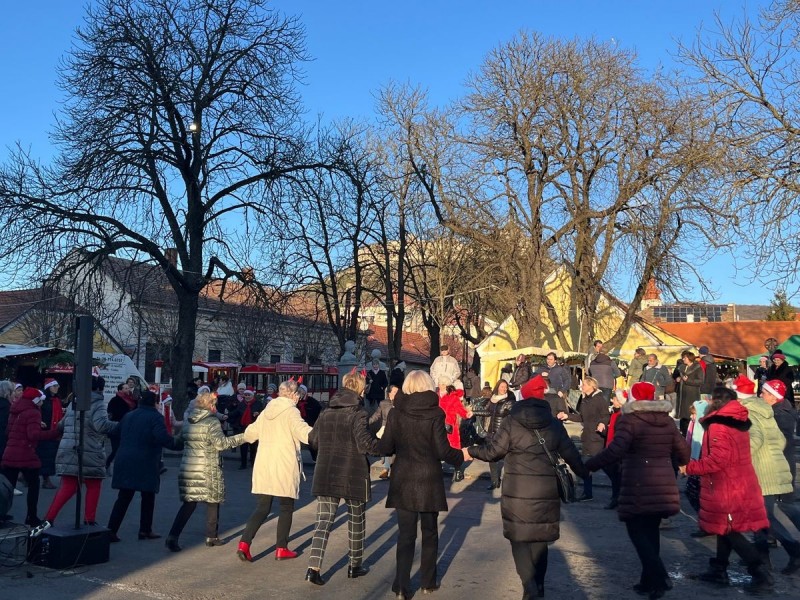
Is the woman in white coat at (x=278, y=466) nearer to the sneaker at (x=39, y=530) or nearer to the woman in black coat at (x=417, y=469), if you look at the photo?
the woman in black coat at (x=417, y=469)

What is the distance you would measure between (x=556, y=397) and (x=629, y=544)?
4.44 meters

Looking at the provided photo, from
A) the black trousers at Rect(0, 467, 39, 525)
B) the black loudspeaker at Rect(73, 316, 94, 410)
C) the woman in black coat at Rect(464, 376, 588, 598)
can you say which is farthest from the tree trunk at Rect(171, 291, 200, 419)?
the woman in black coat at Rect(464, 376, 588, 598)

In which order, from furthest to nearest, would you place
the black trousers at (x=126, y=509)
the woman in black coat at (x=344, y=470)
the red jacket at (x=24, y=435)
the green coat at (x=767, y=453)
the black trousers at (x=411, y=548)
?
the red jacket at (x=24, y=435) < the black trousers at (x=126, y=509) < the green coat at (x=767, y=453) < the woman in black coat at (x=344, y=470) < the black trousers at (x=411, y=548)

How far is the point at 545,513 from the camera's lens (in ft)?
21.8

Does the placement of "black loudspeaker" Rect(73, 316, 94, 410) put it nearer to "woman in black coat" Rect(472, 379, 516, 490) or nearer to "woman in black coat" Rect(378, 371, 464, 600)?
"woman in black coat" Rect(378, 371, 464, 600)

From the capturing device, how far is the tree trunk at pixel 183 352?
24.5 metres

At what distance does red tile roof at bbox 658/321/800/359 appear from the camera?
53406 mm

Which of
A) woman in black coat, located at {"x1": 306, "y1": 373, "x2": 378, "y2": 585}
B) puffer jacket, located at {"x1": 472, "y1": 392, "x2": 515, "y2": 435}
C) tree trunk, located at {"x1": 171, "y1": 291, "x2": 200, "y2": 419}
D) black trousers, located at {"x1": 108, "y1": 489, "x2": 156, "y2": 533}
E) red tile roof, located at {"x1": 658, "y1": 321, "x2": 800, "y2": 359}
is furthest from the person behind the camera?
red tile roof, located at {"x1": 658, "y1": 321, "x2": 800, "y2": 359}

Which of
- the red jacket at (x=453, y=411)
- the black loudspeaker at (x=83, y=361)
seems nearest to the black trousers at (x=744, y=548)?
the black loudspeaker at (x=83, y=361)

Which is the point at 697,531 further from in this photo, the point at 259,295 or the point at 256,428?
the point at 259,295

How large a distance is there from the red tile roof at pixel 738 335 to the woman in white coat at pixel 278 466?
156 feet

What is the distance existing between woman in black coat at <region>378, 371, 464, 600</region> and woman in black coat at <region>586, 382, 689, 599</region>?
1293 mm

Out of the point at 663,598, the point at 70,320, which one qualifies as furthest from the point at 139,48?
the point at 663,598

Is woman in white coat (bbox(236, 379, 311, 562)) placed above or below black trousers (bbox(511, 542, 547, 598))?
above
